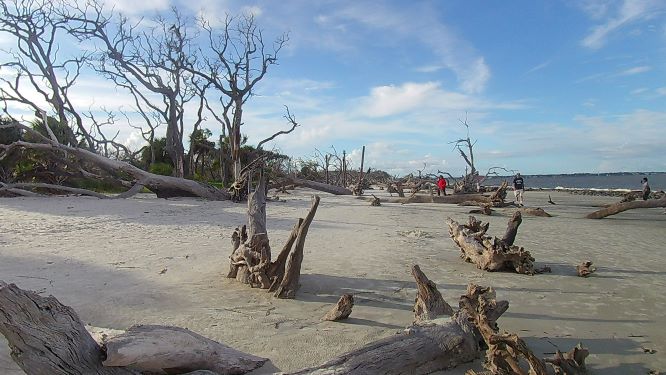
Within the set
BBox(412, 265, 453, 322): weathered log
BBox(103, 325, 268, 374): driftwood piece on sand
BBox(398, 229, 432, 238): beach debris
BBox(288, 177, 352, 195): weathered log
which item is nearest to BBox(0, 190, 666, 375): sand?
BBox(398, 229, 432, 238): beach debris

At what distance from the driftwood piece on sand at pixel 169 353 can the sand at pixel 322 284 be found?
32 centimetres

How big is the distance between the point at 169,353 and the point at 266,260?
275 cm

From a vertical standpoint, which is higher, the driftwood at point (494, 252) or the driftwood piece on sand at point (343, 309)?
the driftwood at point (494, 252)

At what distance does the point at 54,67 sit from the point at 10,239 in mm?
21081

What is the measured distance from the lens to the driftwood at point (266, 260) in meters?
5.21

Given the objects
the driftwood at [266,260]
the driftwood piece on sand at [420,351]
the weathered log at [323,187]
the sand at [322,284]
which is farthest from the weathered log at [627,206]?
the weathered log at [323,187]

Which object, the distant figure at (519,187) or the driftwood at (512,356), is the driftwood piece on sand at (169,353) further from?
the distant figure at (519,187)

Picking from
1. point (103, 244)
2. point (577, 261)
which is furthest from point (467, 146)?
point (103, 244)

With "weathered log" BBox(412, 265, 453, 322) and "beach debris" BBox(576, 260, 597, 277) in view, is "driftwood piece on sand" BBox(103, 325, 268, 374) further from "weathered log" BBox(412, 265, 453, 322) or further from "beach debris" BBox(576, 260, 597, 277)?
"beach debris" BBox(576, 260, 597, 277)

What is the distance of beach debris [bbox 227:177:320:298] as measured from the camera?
5.21 metres

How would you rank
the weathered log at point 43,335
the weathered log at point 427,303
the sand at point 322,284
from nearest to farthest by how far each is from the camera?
the weathered log at point 43,335, the weathered log at point 427,303, the sand at point 322,284

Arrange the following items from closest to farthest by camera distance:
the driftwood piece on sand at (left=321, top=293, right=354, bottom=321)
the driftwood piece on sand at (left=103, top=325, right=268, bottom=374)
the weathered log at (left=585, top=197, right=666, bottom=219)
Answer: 1. the driftwood piece on sand at (left=103, top=325, right=268, bottom=374)
2. the driftwood piece on sand at (left=321, top=293, right=354, bottom=321)
3. the weathered log at (left=585, top=197, right=666, bottom=219)

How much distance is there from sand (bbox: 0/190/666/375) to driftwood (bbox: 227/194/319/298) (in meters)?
0.17

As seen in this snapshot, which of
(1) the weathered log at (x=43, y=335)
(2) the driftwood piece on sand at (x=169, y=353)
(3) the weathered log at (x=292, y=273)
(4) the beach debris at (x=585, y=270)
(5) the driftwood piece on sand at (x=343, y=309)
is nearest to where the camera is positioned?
(1) the weathered log at (x=43, y=335)
